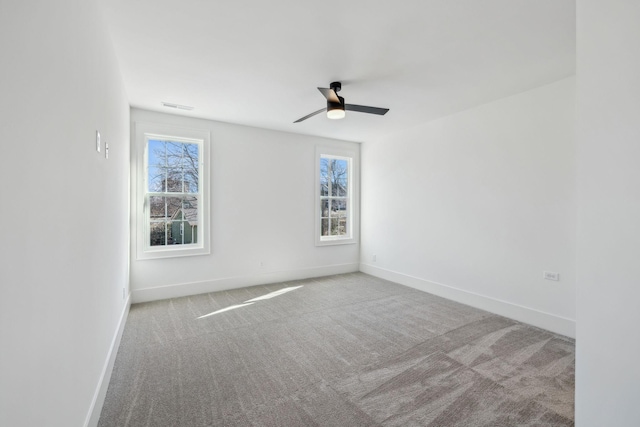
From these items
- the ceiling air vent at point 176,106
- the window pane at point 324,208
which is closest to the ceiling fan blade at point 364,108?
the ceiling air vent at point 176,106

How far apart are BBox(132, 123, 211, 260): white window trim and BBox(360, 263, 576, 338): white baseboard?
3.39 m

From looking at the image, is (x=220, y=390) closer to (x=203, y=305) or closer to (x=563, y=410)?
(x=203, y=305)

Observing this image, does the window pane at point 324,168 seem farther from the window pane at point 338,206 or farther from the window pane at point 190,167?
the window pane at point 190,167

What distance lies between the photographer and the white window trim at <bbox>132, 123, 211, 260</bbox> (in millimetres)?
4207

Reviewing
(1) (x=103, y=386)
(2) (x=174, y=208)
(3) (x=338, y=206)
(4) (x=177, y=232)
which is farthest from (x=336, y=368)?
(3) (x=338, y=206)

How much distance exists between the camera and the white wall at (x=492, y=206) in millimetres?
3254

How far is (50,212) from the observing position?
1.19 metres

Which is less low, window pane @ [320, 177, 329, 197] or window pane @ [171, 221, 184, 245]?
window pane @ [320, 177, 329, 197]

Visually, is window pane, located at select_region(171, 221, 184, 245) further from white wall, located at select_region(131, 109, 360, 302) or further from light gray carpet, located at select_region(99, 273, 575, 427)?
light gray carpet, located at select_region(99, 273, 575, 427)

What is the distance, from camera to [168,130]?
4.39 m

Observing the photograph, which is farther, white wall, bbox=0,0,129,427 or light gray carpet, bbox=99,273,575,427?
light gray carpet, bbox=99,273,575,427

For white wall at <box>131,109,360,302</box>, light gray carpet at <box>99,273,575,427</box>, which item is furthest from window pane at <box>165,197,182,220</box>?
light gray carpet at <box>99,273,575,427</box>

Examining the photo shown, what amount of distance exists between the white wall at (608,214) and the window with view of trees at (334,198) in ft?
14.9

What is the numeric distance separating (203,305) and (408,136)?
14.0 ft
